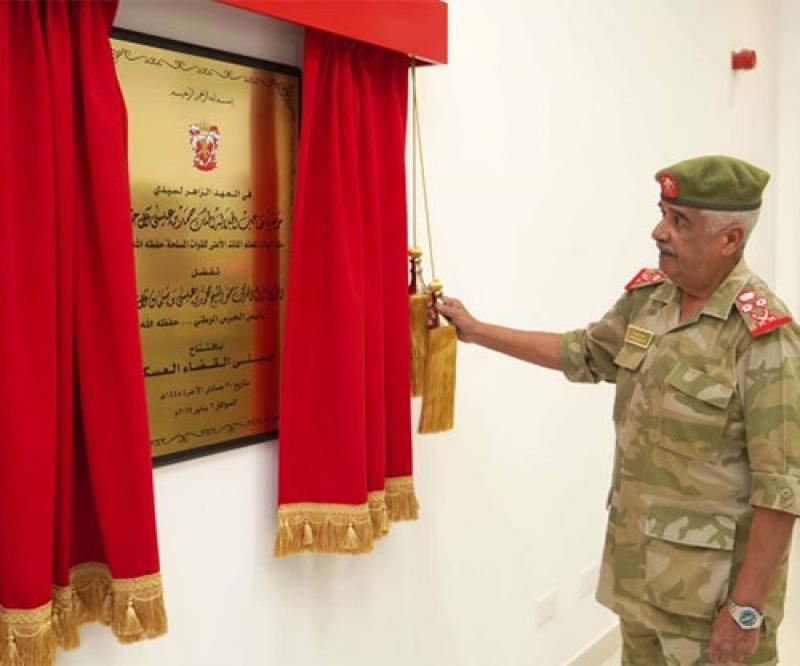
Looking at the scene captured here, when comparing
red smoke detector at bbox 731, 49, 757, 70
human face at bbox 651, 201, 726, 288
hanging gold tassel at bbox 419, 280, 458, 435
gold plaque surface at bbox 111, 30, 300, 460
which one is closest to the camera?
gold plaque surface at bbox 111, 30, 300, 460

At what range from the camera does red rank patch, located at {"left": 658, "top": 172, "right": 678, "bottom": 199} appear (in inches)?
70.2

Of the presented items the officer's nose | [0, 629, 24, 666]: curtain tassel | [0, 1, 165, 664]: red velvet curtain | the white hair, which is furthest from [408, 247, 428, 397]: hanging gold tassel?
[0, 629, 24, 666]: curtain tassel

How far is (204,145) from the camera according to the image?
1.64 meters

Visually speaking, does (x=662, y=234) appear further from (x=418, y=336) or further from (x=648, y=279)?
(x=418, y=336)

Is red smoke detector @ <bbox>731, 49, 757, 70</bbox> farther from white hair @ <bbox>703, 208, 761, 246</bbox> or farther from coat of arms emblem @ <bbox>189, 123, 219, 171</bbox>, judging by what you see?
coat of arms emblem @ <bbox>189, 123, 219, 171</bbox>

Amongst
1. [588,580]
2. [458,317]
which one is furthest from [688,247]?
[588,580]

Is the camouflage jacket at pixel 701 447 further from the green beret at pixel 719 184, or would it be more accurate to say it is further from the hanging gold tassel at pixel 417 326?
the hanging gold tassel at pixel 417 326

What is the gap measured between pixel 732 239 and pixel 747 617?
0.79 meters

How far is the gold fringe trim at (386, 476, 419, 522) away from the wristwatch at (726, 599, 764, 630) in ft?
2.45

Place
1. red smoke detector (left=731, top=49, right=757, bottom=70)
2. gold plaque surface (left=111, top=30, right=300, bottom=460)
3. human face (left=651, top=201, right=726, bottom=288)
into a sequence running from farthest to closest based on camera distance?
red smoke detector (left=731, top=49, right=757, bottom=70) → human face (left=651, top=201, right=726, bottom=288) → gold plaque surface (left=111, top=30, right=300, bottom=460)

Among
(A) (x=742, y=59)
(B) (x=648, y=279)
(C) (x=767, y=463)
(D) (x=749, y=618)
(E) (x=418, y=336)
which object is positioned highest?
(A) (x=742, y=59)

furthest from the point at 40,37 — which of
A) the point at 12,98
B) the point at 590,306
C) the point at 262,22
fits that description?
the point at 590,306

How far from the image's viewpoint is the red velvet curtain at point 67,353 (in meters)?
1.26

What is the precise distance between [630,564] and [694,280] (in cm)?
66
